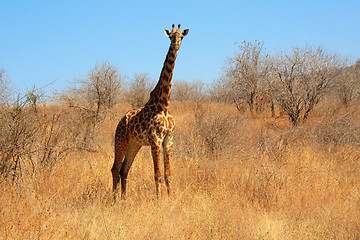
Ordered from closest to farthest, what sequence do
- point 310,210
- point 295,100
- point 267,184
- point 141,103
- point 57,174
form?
point 310,210
point 267,184
point 57,174
point 295,100
point 141,103

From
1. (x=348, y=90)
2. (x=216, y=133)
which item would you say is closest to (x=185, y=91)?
(x=348, y=90)

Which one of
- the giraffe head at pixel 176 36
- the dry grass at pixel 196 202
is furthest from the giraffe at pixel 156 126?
the dry grass at pixel 196 202

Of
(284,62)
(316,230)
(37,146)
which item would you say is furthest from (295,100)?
(37,146)

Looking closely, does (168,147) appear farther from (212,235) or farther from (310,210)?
(310,210)

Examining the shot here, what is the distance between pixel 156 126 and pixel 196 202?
148 centimetres

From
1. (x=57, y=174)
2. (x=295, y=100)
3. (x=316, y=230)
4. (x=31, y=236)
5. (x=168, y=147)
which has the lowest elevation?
(x=316, y=230)

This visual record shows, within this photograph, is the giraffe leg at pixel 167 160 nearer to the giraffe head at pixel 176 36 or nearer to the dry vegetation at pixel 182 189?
the dry vegetation at pixel 182 189

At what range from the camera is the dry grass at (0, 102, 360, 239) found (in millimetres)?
4496

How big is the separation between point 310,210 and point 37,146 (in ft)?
15.8

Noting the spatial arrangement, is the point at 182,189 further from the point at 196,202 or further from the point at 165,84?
Answer: the point at 165,84

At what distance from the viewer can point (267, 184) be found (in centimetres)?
591

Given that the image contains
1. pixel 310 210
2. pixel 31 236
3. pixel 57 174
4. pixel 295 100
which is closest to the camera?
pixel 31 236

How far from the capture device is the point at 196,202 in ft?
18.7

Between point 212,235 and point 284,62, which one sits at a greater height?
point 284,62
